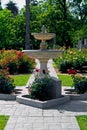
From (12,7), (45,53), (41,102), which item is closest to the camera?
(41,102)

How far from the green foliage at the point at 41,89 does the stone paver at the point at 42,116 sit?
0.59m

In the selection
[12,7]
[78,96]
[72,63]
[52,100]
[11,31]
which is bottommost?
[12,7]

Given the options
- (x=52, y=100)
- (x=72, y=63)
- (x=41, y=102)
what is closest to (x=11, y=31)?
(x=72, y=63)

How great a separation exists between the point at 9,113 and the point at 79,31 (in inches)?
1265

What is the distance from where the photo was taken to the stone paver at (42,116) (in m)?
8.13

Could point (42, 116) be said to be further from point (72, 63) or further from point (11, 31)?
point (11, 31)

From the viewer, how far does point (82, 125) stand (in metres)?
8.27

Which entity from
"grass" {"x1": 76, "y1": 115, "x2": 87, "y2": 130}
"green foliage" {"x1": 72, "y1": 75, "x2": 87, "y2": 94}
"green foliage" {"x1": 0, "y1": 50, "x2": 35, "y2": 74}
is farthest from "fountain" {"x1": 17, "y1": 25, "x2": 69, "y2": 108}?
"green foliage" {"x1": 0, "y1": 50, "x2": 35, "y2": 74}

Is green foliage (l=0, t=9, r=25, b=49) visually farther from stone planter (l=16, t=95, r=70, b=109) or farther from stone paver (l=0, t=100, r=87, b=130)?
stone paver (l=0, t=100, r=87, b=130)

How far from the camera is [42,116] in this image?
29.8 feet

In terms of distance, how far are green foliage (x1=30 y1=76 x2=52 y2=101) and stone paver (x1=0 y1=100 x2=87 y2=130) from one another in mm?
593

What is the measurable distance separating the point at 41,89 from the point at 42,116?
175cm

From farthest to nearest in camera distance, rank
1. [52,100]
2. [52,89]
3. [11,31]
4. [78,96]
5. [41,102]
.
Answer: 1. [11,31]
2. [78,96]
3. [52,89]
4. [52,100]
5. [41,102]

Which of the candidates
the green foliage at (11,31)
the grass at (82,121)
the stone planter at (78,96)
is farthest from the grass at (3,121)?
the green foliage at (11,31)
